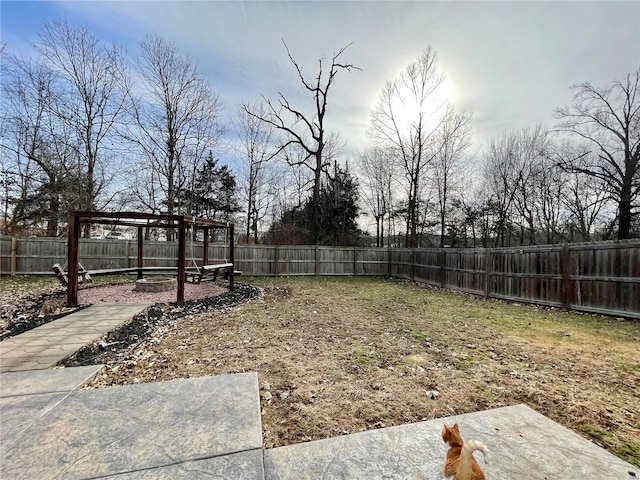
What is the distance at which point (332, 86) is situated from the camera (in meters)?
16.4

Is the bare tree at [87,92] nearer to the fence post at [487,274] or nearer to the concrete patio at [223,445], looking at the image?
the concrete patio at [223,445]

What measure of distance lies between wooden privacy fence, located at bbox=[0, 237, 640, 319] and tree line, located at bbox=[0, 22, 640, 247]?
3.01 metres

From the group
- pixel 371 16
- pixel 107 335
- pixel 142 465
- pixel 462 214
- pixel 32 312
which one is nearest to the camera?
pixel 142 465

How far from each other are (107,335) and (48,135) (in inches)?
557

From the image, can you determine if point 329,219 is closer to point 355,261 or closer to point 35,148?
point 355,261

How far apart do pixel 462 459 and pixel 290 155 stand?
62.0ft

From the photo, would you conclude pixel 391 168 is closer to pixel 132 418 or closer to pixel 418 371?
pixel 418 371

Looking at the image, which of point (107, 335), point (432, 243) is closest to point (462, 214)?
point (432, 243)

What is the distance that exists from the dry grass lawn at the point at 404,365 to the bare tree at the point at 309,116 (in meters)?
12.0

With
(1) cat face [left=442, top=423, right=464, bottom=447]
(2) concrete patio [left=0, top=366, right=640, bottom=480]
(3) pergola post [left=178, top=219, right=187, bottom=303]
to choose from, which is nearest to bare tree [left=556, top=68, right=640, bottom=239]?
(2) concrete patio [left=0, top=366, right=640, bottom=480]

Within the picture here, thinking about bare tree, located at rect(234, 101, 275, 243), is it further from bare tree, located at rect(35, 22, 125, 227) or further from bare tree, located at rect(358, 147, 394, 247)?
bare tree, located at rect(358, 147, 394, 247)

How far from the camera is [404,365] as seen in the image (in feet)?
10.9

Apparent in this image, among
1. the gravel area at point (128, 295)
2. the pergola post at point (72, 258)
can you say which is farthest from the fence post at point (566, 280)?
the pergola post at point (72, 258)

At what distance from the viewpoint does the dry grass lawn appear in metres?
2.26
